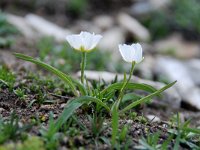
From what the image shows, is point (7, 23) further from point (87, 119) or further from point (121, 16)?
point (87, 119)

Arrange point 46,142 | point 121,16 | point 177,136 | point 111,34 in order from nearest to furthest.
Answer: point 46,142, point 177,136, point 111,34, point 121,16

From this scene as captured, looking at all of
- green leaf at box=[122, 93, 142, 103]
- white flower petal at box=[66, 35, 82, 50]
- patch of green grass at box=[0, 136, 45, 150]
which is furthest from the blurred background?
patch of green grass at box=[0, 136, 45, 150]

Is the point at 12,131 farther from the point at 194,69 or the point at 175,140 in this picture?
the point at 194,69

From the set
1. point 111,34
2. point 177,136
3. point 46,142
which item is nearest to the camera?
point 46,142

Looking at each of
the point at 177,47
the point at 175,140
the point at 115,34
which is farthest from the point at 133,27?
the point at 175,140

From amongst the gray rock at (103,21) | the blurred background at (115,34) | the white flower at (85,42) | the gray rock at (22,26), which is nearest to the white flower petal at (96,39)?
the white flower at (85,42)

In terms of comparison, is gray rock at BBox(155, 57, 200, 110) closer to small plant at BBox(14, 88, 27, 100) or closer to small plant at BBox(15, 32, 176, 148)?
small plant at BBox(15, 32, 176, 148)

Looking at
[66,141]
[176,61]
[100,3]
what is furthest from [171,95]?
[100,3]
